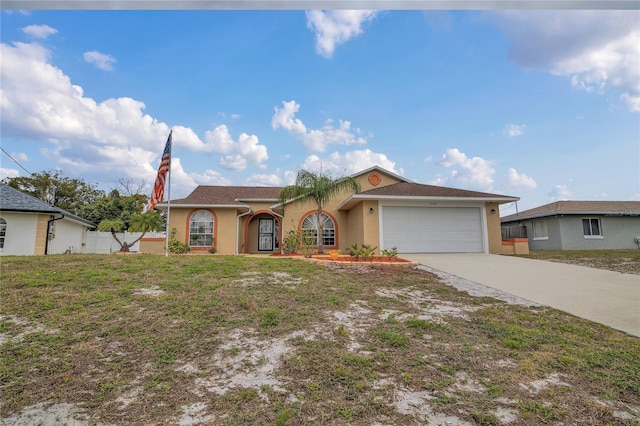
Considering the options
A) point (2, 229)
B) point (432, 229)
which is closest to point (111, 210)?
point (2, 229)

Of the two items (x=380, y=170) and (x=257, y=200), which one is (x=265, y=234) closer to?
(x=257, y=200)

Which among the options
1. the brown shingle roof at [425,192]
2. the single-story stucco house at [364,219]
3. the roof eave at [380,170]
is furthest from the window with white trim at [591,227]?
the roof eave at [380,170]

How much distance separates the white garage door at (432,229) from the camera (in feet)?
46.6

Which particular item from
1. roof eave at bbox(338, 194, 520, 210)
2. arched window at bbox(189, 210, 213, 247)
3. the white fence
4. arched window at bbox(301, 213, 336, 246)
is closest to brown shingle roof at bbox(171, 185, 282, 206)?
arched window at bbox(189, 210, 213, 247)

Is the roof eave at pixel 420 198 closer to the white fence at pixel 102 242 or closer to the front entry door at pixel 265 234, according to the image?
the front entry door at pixel 265 234

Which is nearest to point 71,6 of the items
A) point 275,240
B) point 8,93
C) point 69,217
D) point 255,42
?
point 255,42

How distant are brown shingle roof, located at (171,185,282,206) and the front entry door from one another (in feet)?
5.00

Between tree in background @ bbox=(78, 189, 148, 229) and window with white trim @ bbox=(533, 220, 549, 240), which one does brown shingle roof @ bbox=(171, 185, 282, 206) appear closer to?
tree in background @ bbox=(78, 189, 148, 229)

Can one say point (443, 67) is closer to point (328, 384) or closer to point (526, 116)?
point (526, 116)

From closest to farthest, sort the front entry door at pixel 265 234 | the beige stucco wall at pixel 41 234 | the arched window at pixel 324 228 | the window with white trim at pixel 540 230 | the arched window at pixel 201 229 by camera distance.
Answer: the beige stucco wall at pixel 41 234 < the arched window at pixel 201 229 < the arched window at pixel 324 228 < the front entry door at pixel 265 234 < the window with white trim at pixel 540 230

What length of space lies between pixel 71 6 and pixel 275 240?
1811cm

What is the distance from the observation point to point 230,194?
65.6 ft

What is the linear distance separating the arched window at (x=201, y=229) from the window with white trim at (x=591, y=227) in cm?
2268

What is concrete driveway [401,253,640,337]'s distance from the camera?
523cm
